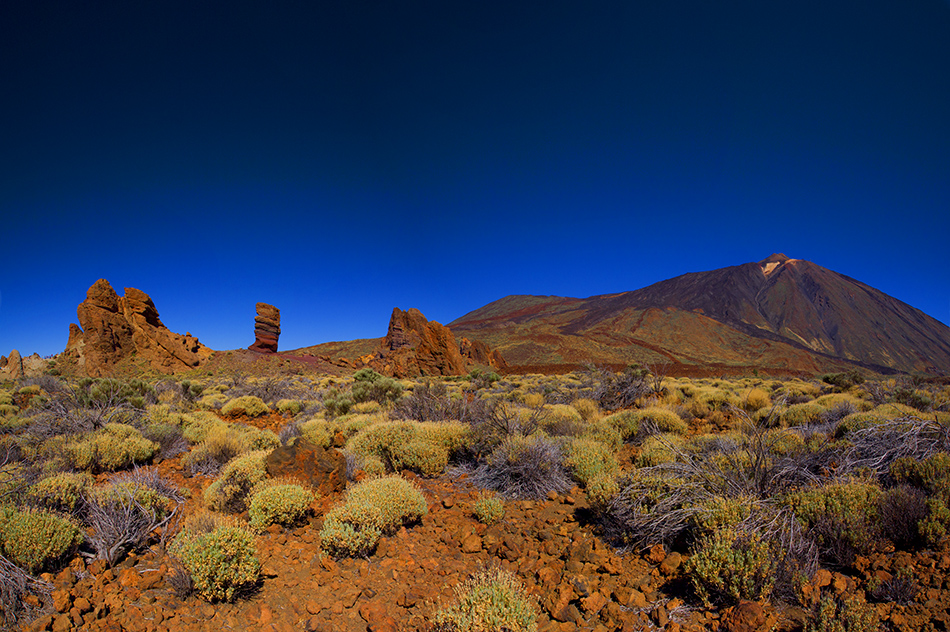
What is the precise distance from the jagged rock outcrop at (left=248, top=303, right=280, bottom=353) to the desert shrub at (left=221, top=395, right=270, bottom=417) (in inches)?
1196

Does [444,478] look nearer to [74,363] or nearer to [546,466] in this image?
[546,466]

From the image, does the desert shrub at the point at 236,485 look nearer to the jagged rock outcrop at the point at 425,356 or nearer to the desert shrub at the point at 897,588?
the desert shrub at the point at 897,588

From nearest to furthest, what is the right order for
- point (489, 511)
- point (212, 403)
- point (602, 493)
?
point (602, 493) → point (489, 511) → point (212, 403)

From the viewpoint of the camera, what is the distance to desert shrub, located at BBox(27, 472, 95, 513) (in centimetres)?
397

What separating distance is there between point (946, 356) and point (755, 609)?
484 ft

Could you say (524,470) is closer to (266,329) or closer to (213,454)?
(213,454)

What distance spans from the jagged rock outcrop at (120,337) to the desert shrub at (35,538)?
3050cm

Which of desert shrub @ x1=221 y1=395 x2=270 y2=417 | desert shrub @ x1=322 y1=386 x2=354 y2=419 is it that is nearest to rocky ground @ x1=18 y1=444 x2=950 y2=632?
desert shrub @ x1=322 y1=386 x2=354 y2=419

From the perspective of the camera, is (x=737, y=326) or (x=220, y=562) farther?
(x=737, y=326)

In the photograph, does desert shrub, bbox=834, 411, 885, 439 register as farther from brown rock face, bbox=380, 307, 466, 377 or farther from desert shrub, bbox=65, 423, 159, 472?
brown rock face, bbox=380, 307, 466, 377

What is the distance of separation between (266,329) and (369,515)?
40603mm

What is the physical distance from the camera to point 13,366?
28625 millimetres

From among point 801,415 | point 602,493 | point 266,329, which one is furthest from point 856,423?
point 266,329

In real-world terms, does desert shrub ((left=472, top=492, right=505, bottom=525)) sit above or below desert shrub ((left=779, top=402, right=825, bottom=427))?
below
